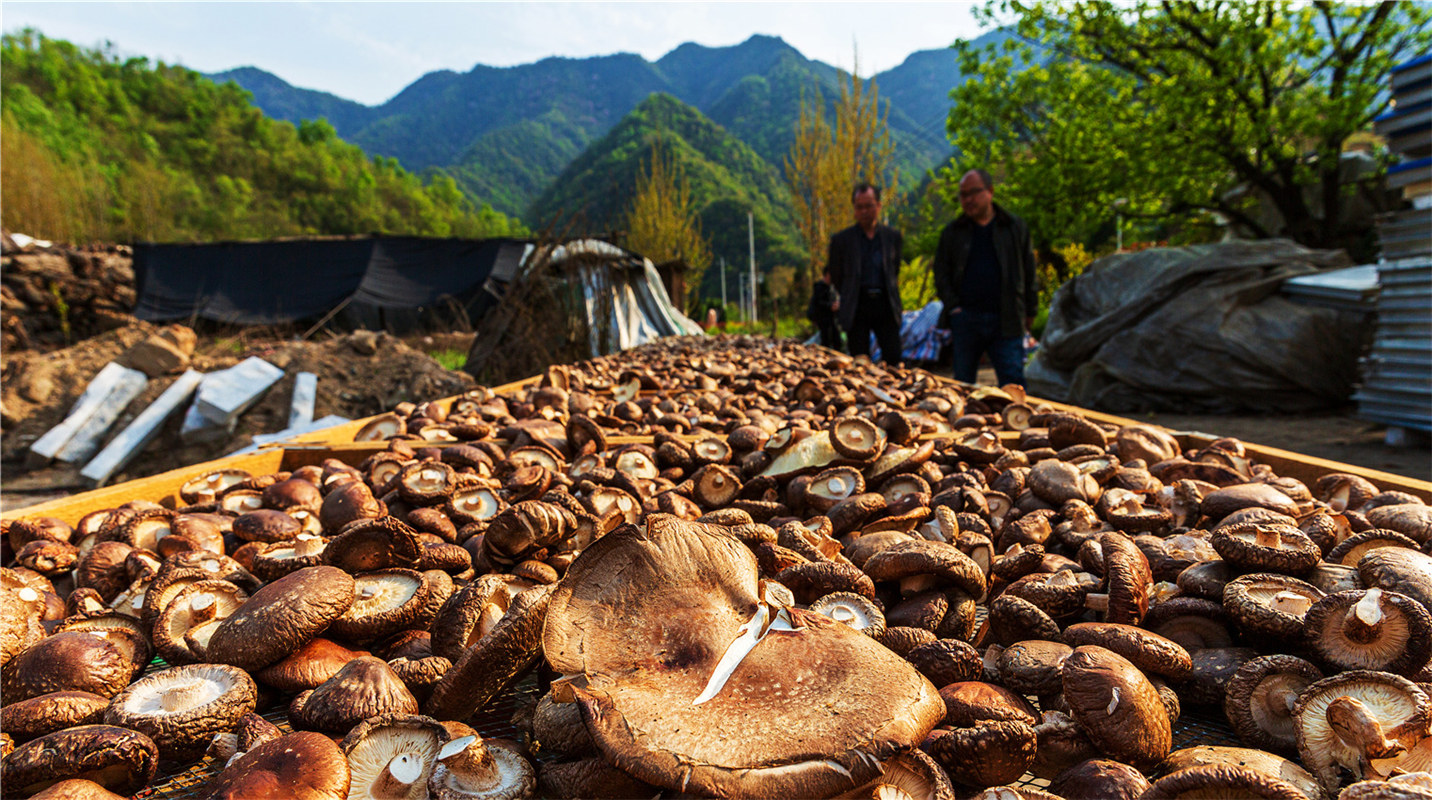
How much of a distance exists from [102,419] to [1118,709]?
9951mm

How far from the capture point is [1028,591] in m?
1.49

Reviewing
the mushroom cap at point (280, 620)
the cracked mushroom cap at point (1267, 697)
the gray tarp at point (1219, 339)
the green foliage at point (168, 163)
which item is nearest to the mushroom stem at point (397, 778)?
the mushroom cap at point (280, 620)

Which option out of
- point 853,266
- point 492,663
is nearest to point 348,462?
point 492,663

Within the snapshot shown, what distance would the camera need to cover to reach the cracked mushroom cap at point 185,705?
1.16 meters

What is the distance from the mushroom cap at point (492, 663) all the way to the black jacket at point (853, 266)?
20.0 ft

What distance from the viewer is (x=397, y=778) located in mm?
1045

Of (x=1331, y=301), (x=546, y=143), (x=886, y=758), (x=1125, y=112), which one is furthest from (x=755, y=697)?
(x=546, y=143)

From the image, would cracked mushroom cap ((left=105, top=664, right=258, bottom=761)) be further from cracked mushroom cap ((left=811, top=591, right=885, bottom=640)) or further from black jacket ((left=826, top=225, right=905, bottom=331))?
black jacket ((left=826, top=225, right=905, bottom=331))

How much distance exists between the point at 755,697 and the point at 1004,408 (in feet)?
10.2

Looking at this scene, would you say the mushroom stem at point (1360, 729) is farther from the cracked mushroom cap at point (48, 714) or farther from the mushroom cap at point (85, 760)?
the cracked mushroom cap at point (48, 714)

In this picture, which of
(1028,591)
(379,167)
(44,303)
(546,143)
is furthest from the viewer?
(546,143)

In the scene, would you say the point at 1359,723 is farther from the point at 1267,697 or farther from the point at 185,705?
the point at 185,705

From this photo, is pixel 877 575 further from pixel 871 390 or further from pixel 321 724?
pixel 871 390

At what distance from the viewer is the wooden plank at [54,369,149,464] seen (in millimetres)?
7141
